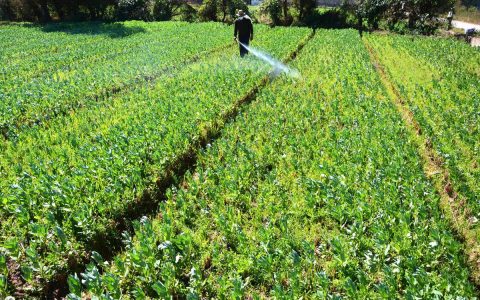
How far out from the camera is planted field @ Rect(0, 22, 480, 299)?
12.9 ft

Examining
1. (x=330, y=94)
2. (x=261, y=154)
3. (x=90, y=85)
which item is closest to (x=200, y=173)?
(x=261, y=154)

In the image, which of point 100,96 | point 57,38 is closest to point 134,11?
point 57,38

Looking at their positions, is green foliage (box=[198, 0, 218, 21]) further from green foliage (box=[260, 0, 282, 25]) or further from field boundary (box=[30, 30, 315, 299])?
field boundary (box=[30, 30, 315, 299])

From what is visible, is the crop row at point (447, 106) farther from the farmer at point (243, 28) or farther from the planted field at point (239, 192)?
the farmer at point (243, 28)

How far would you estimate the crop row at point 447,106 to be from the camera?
5840mm

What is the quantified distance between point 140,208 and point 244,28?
1086 cm

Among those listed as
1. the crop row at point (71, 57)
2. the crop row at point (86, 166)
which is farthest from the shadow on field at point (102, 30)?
the crop row at point (86, 166)

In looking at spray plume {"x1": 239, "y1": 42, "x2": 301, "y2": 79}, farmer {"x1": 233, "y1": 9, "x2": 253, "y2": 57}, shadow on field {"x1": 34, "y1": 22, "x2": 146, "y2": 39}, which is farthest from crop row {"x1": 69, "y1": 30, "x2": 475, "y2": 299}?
shadow on field {"x1": 34, "y1": 22, "x2": 146, "y2": 39}

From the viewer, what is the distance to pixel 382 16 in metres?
34.9

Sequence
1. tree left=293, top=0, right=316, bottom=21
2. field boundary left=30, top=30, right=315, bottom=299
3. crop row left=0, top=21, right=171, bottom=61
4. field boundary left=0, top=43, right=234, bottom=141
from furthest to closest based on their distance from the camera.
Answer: tree left=293, top=0, right=316, bottom=21
crop row left=0, top=21, right=171, bottom=61
field boundary left=0, top=43, right=234, bottom=141
field boundary left=30, top=30, right=315, bottom=299

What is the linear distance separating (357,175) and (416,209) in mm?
1107

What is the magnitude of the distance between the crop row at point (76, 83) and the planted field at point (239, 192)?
Answer: 110mm

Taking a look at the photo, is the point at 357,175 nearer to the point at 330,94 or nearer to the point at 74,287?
the point at 74,287

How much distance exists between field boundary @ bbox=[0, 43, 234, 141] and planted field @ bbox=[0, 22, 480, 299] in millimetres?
99
